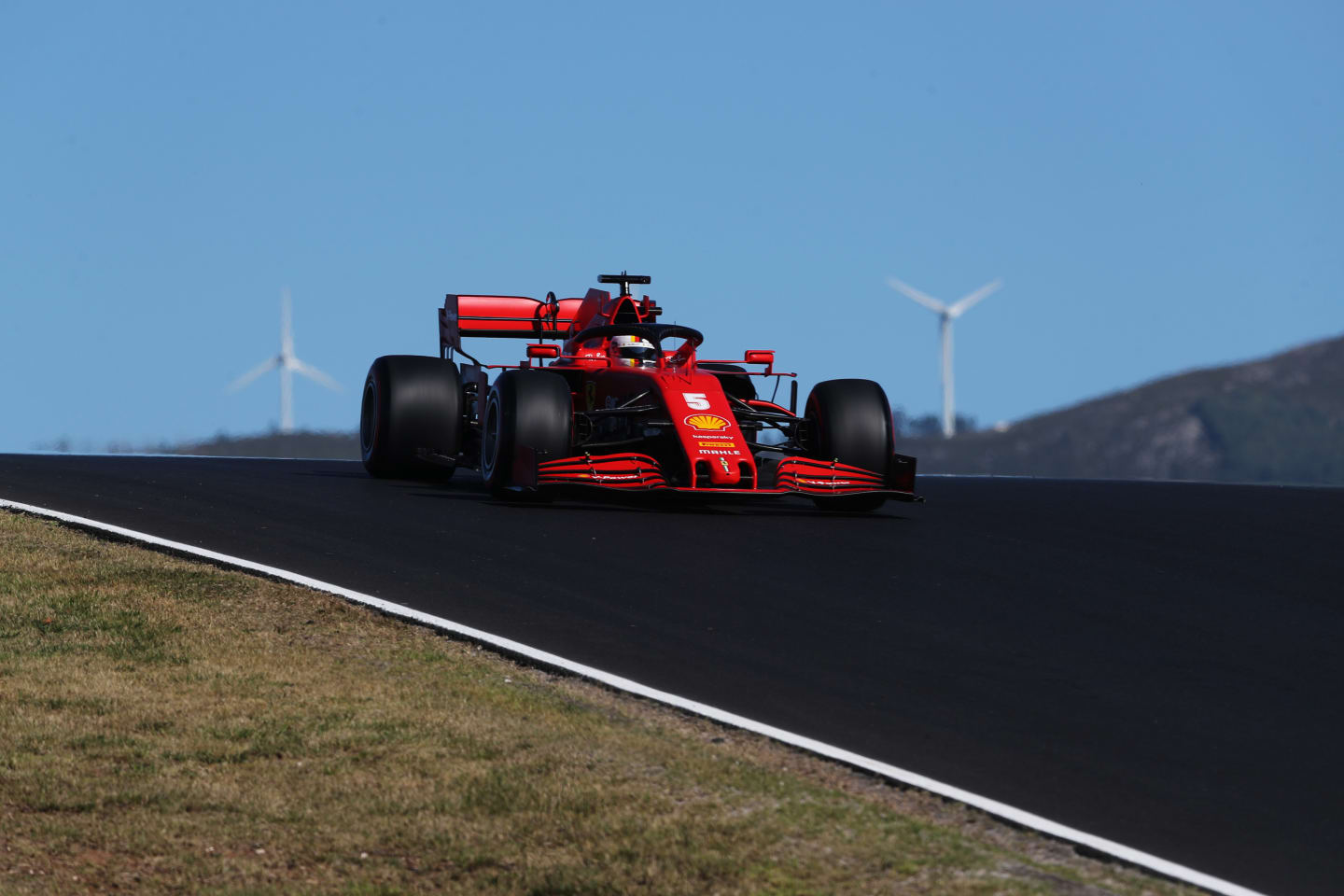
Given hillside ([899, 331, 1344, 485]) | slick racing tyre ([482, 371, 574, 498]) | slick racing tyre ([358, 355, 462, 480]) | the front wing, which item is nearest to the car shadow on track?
the front wing

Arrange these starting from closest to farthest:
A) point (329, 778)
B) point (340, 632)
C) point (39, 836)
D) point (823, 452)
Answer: point (39, 836) → point (329, 778) → point (340, 632) → point (823, 452)

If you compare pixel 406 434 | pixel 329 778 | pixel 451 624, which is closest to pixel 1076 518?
pixel 406 434

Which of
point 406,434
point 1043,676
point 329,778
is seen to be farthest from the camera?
point 406,434

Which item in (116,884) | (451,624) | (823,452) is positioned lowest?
(116,884)

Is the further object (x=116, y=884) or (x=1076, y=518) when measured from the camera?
(x=1076, y=518)

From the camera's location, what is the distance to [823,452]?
659 inches

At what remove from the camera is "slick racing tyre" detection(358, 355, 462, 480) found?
61.6 feet

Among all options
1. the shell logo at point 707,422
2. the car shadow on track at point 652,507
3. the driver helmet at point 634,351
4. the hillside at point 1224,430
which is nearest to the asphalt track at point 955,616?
the car shadow on track at point 652,507

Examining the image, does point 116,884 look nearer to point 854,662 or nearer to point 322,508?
point 854,662

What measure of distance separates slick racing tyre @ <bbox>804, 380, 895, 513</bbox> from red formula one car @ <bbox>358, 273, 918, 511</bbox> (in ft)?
0.04

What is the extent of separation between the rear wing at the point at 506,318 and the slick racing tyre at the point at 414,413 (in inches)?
62.5

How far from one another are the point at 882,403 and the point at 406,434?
527 cm

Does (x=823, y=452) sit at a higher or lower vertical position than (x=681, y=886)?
higher

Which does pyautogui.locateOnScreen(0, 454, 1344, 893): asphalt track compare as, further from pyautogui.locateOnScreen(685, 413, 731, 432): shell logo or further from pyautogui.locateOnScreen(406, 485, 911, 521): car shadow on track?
pyautogui.locateOnScreen(685, 413, 731, 432): shell logo
